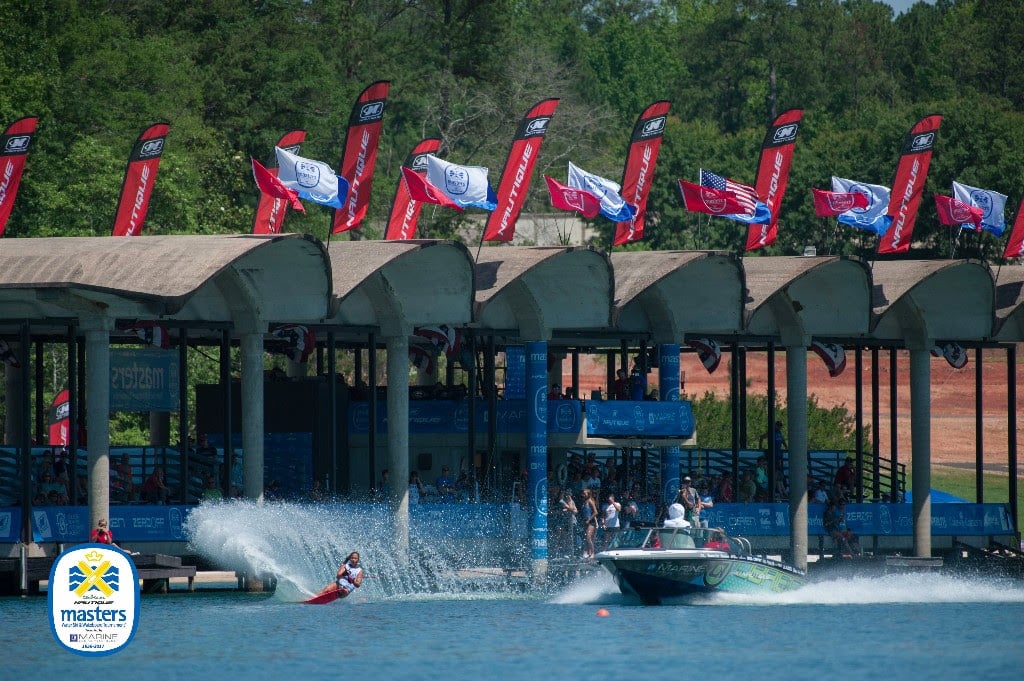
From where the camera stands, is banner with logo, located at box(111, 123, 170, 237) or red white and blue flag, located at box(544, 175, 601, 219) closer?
red white and blue flag, located at box(544, 175, 601, 219)

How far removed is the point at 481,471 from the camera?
179 ft

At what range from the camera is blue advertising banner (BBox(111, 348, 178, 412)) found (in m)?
49.5

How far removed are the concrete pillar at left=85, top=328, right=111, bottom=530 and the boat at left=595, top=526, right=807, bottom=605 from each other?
1067 cm

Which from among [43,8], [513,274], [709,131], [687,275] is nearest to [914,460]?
[687,275]

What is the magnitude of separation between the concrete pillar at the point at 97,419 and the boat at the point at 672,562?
10668 mm

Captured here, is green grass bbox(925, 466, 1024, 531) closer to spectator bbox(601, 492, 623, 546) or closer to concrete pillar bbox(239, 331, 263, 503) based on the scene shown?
spectator bbox(601, 492, 623, 546)

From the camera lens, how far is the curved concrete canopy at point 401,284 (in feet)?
154

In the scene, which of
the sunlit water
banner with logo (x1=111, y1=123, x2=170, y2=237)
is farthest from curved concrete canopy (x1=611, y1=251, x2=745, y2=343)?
banner with logo (x1=111, y1=123, x2=170, y2=237)

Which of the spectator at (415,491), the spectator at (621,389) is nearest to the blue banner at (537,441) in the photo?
the spectator at (415,491)

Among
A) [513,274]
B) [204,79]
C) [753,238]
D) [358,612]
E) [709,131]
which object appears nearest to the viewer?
[358,612]

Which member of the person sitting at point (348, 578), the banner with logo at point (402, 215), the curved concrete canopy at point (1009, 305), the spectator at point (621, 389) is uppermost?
the banner with logo at point (402, 215)

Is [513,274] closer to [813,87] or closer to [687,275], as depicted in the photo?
[687,275]

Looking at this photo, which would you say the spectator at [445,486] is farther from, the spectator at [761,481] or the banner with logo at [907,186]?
the banner with logo at [907,186]

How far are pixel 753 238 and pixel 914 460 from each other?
8.30m
